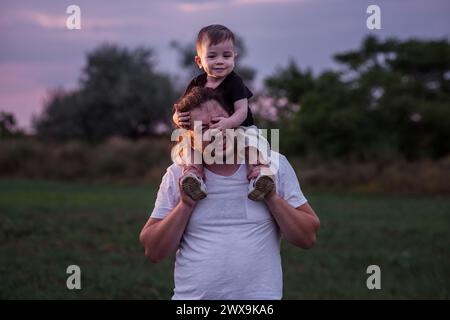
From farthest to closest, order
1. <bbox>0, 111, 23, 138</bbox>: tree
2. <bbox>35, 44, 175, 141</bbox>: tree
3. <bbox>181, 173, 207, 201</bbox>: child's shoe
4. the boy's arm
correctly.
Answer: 1. <bbox>35, 44, 175, 141</bbox>: tree
2. <bbox>0, 111, 23, 138</bbox>: tree
3. the boy's arm
4. <bbox>181, 173, 207, 201</bbox>: child's shoe

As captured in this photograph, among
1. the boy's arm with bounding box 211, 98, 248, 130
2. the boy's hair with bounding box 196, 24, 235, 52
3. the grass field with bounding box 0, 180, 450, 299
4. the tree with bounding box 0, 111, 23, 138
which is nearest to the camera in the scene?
the boy's arm with bounding box 211, 98, 248, 130

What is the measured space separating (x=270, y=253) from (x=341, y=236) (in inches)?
405

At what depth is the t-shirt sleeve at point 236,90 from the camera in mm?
3463

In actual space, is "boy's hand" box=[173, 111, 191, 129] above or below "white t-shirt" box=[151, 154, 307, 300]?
above

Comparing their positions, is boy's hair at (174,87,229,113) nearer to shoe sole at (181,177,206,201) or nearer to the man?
the man

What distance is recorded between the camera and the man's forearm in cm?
306

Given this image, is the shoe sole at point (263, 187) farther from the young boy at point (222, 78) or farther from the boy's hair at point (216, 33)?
the boy's hair at point (216, 33)

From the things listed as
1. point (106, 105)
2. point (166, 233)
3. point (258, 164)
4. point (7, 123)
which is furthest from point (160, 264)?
point (106, 105)

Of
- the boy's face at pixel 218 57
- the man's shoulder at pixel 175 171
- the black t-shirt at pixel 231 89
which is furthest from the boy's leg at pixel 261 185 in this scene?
the boy's face at pixel 218 57

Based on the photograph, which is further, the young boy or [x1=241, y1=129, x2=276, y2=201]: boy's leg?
the young boy

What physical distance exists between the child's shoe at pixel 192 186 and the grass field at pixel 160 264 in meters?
4.82

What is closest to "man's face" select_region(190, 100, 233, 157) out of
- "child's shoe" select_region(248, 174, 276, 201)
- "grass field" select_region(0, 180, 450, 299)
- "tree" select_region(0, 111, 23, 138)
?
"child's shoe" select_region(248, 174, 276, 201)

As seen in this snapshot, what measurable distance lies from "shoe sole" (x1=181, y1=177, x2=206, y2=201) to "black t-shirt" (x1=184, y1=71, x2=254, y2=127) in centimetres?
55
